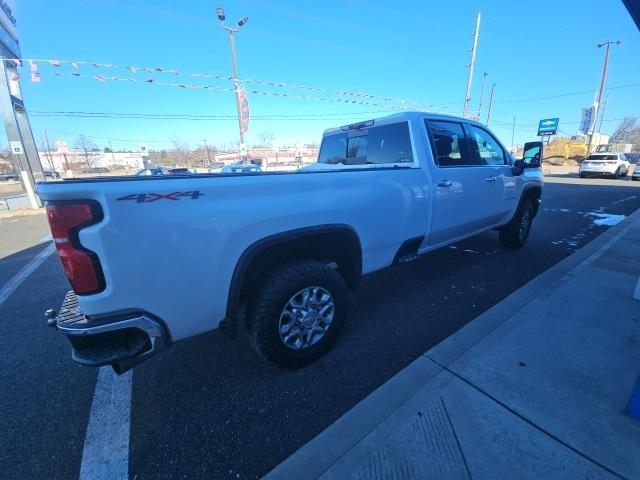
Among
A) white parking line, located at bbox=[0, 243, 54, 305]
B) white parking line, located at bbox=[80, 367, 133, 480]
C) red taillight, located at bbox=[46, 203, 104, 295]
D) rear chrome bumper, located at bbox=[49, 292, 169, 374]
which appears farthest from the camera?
white parking line, located at bbox=[0, 243, 54, 305]

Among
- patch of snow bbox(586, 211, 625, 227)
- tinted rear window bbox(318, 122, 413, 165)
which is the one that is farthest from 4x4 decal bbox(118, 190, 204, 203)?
patch of snow bbox(586, 211, 625, 227)

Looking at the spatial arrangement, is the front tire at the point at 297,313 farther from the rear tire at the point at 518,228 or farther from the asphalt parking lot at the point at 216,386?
the rear tire at the point at 518,228

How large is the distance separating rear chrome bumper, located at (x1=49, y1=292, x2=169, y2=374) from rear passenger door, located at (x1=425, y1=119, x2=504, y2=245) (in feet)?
8.85

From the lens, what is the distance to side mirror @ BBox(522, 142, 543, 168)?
470 cm

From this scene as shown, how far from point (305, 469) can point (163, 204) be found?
157 centimetres

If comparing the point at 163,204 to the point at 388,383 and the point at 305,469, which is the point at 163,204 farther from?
the point at 388,383

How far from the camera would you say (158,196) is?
5.21ft

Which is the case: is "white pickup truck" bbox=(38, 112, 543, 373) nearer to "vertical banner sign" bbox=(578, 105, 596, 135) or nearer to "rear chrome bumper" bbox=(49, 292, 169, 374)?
"rear chrome bumper" bbox=(49, 292, 169, 374)

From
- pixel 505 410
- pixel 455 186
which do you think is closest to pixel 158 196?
pixel 505 410

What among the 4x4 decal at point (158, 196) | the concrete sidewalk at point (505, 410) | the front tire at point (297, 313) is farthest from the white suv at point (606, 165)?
the 4x4 decal at point (158, 196)

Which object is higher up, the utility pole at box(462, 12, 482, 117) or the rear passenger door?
the utility pole at box(462, 12, 482, 117)

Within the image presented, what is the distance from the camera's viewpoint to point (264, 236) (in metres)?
1.99

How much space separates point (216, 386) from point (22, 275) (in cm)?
464

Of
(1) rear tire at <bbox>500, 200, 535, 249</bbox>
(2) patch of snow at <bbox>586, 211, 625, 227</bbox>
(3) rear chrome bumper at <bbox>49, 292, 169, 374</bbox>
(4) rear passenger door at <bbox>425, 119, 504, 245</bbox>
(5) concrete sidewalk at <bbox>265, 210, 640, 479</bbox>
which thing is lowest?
(2) patch of snow at <bbox>586, 211, 625, 227</bbox>
